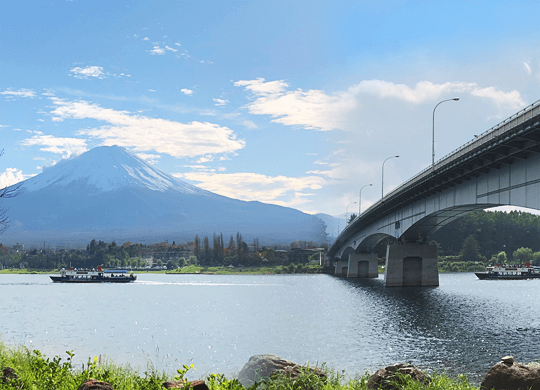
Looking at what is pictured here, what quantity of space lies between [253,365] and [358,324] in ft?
102

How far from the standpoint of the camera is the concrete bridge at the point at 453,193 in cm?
3784

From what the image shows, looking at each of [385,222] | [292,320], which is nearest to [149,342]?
[292,320]

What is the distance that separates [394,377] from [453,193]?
4619cm

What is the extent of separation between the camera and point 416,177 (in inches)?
2482

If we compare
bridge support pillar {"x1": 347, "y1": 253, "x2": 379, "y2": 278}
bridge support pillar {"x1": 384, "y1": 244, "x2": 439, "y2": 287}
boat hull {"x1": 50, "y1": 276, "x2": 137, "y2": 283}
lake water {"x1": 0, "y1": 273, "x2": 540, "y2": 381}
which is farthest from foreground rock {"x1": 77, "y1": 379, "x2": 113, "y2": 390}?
boat hull {"x1": 50, "y1": 276, "x2": 137, "y2": 283}

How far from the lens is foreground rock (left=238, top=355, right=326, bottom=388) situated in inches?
568

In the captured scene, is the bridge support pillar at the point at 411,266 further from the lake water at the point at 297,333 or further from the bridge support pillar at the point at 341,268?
the bridge support pillar at the point at 341,268

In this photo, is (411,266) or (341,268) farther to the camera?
(341,268)

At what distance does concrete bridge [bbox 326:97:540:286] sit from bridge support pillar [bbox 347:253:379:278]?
2095 cm

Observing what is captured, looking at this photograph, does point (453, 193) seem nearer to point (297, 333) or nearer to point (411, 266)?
point (297, 333)

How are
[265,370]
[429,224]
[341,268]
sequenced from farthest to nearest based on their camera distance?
[341,268] → [429,224] → [265,370]

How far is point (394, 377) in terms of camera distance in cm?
1441

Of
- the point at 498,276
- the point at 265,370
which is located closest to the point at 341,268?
the point at 498,276

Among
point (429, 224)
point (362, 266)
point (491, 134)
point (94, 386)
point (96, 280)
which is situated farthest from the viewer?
point (96, 280)
